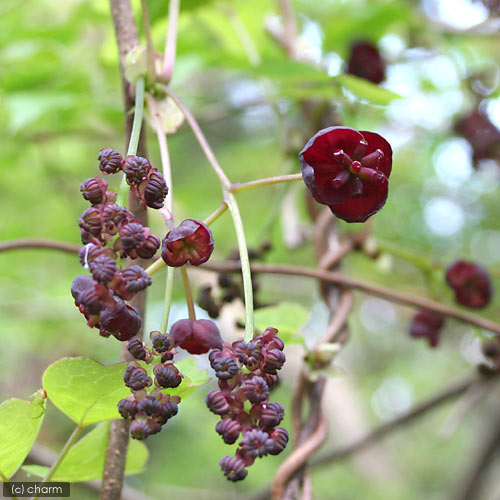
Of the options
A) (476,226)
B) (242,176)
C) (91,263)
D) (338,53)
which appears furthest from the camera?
(476,226)

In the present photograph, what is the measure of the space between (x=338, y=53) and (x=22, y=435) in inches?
50.7

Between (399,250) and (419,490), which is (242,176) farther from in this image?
(419,490)

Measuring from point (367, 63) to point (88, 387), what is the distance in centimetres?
109

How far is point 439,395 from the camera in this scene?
129 cm

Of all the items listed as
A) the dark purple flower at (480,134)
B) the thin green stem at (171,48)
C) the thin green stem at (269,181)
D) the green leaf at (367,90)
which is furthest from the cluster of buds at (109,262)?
the dark purple flower at (480,134)

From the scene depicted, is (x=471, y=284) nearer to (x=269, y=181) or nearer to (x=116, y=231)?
(x=269, y=181)

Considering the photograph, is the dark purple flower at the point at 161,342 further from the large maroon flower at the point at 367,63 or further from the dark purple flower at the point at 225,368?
the large maroon flower at the point at 367,63

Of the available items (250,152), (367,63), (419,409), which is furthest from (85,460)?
(250,152)

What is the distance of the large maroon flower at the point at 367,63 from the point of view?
1378mm

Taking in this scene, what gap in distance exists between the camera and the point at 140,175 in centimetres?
46

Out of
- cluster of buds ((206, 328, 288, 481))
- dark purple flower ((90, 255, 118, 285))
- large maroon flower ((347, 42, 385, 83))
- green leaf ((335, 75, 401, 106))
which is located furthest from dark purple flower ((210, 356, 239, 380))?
large maroon flower ((347, 42, 385, 83))

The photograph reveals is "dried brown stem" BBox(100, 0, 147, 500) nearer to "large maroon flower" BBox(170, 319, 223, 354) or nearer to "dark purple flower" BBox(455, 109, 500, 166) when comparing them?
"large maroon flower" BBox(170, 319, 223, 354)

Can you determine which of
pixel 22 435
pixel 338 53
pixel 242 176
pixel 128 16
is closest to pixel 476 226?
pixel 242 176

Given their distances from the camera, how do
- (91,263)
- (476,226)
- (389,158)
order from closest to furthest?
(91,263), (389,158), (476,226)
